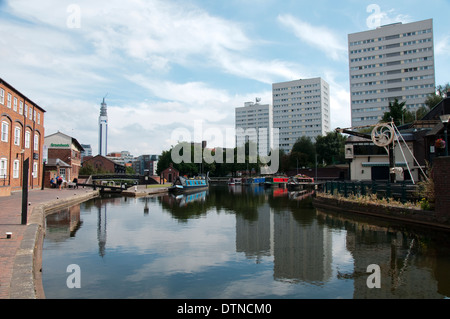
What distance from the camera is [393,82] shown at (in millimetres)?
93750

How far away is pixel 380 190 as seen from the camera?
742 inches

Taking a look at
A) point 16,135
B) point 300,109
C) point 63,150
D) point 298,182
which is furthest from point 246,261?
point 300,109

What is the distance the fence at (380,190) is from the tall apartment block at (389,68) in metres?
73.5

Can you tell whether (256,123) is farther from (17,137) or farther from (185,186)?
(17,137)

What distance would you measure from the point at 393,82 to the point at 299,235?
311 feet

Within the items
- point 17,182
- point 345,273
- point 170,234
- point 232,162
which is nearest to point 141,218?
point 170,234

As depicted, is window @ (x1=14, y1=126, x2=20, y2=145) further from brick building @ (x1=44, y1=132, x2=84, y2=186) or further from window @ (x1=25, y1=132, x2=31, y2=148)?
brick building @ (x1=44, y1=132, x2=84, y2=186)

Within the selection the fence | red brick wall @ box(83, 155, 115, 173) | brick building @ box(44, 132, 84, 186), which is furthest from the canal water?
red brick wall @ box(83, 155, 115, 173)

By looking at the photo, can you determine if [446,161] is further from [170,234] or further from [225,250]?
[170,234]

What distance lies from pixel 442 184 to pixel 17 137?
35.9m

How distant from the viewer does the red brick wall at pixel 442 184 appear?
42.7 feet

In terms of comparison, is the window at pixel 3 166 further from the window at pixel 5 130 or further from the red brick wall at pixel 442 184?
the red brick wall at pixel 442 184

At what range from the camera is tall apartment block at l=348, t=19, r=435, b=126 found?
293 feet

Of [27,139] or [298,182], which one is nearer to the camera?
[27,139]
